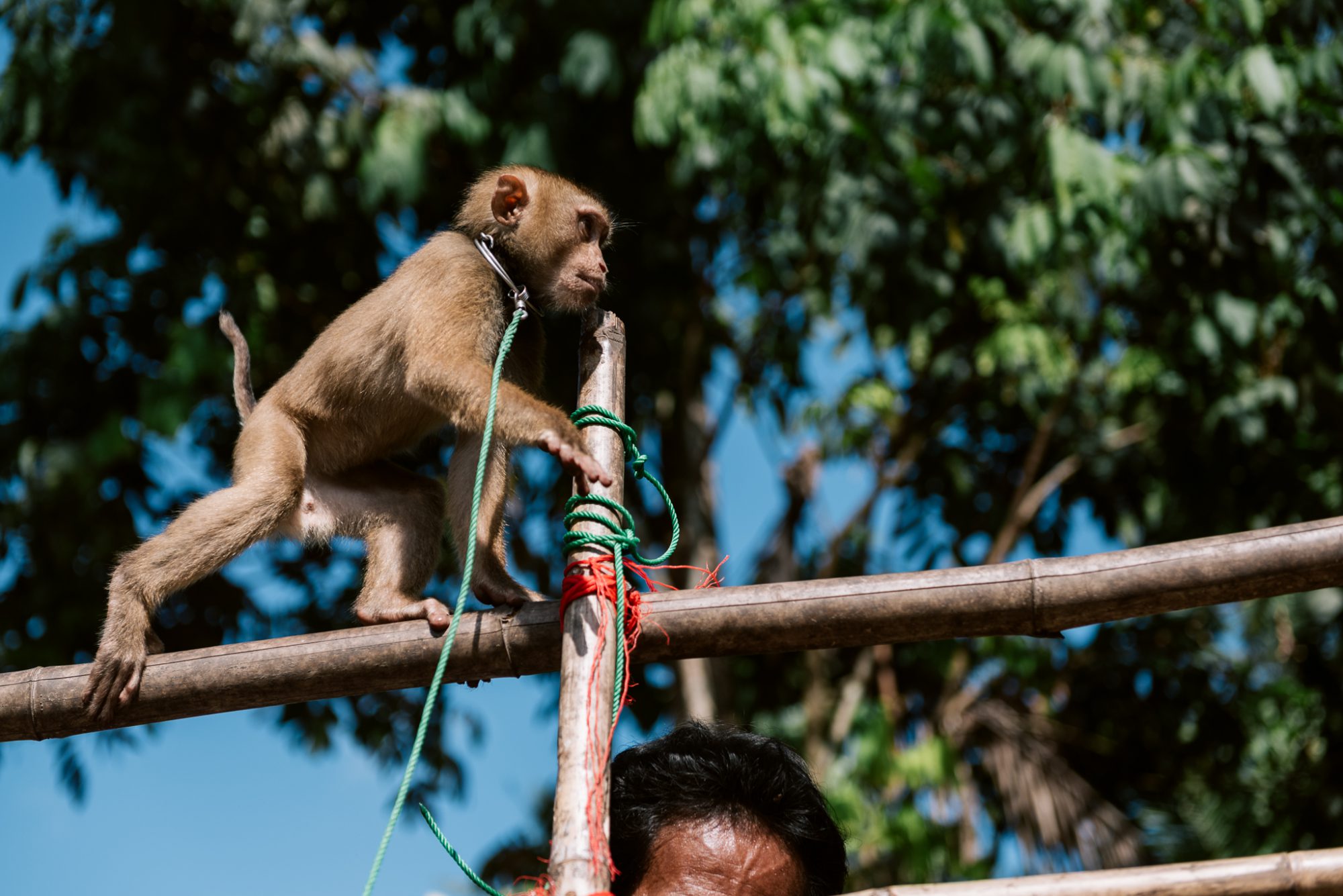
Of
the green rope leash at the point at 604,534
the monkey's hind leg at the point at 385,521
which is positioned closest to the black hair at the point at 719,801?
the green rope leash at the point at 604,534

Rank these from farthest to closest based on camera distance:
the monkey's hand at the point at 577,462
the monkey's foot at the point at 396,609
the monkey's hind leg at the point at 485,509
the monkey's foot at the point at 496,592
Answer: the monkey's hind leg at the point at 485,509 < the monkey's foot at the point at 496,592 < the monkey's foot at the point at 396,609 < the monkey's hand at the point at 577,462

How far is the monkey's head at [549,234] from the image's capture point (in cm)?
391

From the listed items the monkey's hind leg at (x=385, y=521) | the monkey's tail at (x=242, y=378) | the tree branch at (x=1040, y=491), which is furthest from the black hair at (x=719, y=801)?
the tree branch at (x=1040, y=491)

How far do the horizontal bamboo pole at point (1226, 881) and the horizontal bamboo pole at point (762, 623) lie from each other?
532 mm

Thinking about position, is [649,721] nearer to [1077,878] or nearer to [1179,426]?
[1179,426]

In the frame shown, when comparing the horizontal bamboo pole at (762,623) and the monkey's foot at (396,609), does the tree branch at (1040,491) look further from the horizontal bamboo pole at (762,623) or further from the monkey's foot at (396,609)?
→ the horizontal bamboo pole at (762,623)

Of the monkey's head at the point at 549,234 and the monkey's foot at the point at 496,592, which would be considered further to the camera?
the monkey's head at the point at 549,234

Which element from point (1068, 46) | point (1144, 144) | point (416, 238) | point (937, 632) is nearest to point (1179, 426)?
point (1144, 144)

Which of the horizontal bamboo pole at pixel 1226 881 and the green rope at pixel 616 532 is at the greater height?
the green rope at pixel 616 532

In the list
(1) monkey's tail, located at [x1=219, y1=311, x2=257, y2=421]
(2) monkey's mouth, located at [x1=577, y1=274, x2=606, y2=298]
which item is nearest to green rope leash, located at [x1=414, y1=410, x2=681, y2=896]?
(2) monkey's mouth, located at [x1=577, y1=274, x2=606, y2=298]

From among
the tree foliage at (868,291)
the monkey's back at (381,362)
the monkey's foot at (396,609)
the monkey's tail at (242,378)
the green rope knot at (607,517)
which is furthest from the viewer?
the tree foliage at (868,291)

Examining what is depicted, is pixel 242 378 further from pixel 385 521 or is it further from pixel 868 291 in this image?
pixel 868 291

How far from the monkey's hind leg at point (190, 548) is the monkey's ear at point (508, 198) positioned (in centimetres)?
91

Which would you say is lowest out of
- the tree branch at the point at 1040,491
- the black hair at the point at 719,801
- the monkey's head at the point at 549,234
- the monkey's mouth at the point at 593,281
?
the black hair at the point at 719,801
